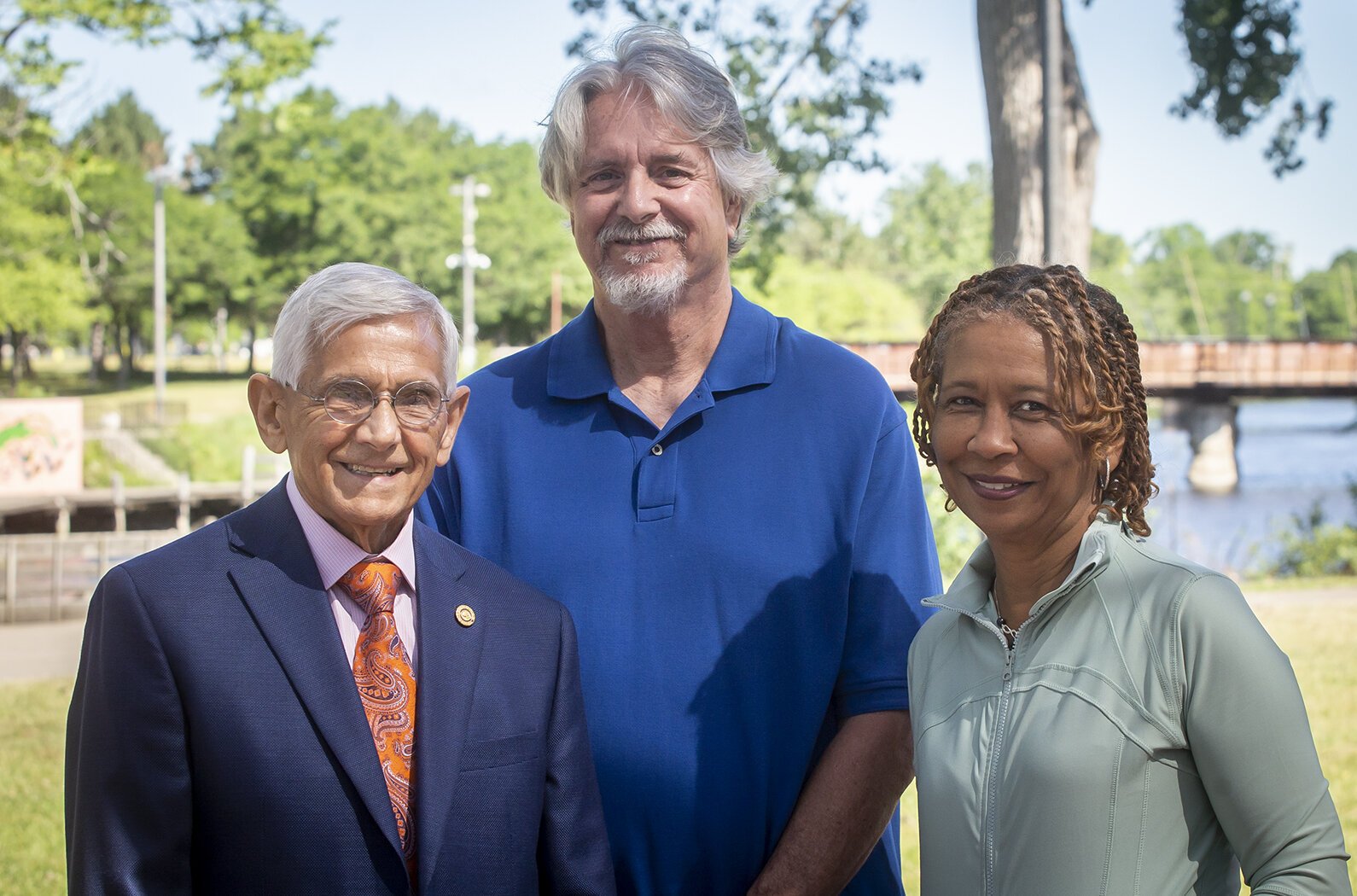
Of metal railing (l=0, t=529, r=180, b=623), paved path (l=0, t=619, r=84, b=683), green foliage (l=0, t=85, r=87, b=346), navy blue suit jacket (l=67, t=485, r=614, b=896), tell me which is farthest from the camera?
green foliage (l=0, t=85, r=87, b=346)

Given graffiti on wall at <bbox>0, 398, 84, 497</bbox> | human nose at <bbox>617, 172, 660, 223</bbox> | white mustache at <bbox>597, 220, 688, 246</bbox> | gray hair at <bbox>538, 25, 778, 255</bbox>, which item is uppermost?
gray hair at <bbox>538, 25, 778, 255</bbox>

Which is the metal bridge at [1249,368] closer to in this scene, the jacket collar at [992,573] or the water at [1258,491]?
the water at [1258,491]

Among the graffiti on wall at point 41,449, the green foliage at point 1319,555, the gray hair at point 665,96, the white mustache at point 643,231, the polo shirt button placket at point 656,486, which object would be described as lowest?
the green foliage at point 1319,555

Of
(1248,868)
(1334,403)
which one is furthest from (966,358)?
(1334,403)

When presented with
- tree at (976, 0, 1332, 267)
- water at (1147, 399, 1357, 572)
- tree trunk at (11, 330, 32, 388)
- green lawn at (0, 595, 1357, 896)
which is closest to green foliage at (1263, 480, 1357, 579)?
water at (1147, 399, 1357, 572)

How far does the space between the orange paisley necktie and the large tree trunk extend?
28.4 feet

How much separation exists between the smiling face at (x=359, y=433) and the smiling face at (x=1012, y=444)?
985 mm

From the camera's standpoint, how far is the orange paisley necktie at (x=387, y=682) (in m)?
2.23

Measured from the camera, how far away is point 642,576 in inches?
108

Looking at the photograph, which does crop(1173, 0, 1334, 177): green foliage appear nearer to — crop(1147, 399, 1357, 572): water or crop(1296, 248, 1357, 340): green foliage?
crop(1147, 399, 1357, 572): water

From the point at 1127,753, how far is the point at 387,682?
1.29 meters

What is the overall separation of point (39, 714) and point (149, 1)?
265 inches

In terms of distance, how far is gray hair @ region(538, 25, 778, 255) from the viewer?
2.81m

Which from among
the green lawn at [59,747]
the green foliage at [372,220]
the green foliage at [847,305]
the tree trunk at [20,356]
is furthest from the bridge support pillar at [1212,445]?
the tree trunk at [20,356]
